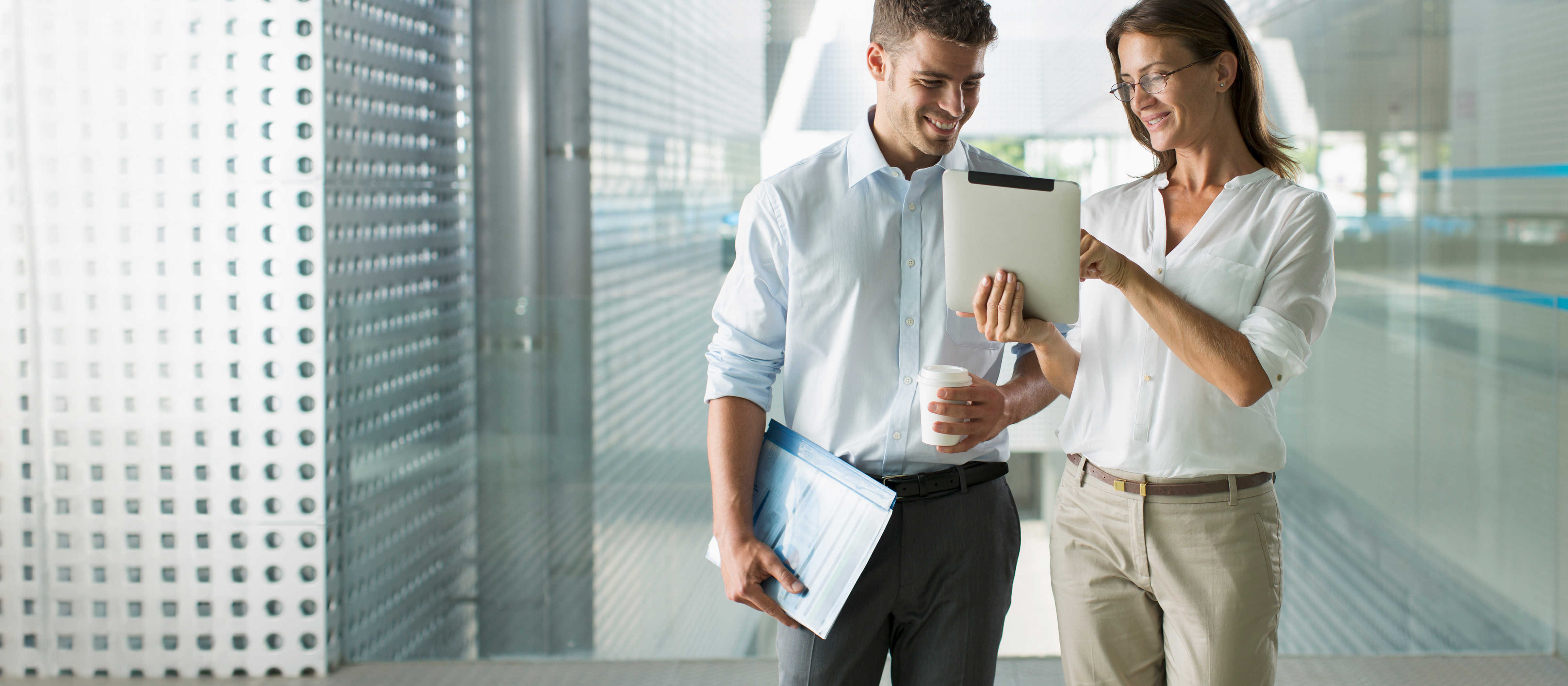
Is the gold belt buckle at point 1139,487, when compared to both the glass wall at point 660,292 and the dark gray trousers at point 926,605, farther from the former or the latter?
the glass wall at point 660,292

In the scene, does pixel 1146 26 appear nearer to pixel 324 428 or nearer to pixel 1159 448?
pixel 1159 448

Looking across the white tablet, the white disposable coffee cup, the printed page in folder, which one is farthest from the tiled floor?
the white tablet

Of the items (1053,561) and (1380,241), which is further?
(1380,241)

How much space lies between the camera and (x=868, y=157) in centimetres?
147

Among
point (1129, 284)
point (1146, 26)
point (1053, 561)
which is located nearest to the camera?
point (1129, 284)

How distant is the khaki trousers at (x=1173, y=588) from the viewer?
1.40 meters

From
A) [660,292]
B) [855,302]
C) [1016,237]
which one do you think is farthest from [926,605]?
[660,292]

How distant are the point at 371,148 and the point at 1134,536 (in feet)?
7.14

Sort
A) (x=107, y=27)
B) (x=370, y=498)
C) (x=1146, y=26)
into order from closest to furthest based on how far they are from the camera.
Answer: (x=1146, y=26), (x=107, y=27), (x=370, y=498)

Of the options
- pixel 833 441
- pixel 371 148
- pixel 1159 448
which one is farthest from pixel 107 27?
pixel 1159 448

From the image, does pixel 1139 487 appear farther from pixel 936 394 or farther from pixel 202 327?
pixel 202 327

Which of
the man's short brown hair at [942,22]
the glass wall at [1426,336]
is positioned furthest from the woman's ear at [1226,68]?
the glass wall at [1426,336]

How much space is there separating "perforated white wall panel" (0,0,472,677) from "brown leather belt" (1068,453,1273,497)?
2041 millimetres

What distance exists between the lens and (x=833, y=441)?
147 centimetres
